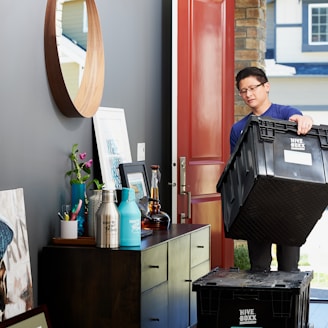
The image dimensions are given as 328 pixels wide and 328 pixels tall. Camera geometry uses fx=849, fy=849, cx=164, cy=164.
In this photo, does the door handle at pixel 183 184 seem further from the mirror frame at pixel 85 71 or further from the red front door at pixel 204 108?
the mirror frame at pixel 85 71

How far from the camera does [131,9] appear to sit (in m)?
4.92

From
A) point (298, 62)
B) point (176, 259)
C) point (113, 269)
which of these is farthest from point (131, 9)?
point (298, 62)

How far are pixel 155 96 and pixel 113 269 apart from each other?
6.96 ft

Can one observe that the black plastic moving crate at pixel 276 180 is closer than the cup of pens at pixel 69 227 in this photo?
Yes

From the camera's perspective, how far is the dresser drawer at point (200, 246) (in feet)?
14.5

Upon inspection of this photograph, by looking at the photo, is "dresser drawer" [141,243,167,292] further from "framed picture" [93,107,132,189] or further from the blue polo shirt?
the blue polo shirt

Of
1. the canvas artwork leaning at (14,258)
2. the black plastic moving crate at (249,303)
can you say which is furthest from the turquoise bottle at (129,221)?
the canvas artwork leaning at (14,258)

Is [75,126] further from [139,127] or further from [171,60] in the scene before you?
[171,60]

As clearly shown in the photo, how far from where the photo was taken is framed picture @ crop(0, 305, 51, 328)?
2.96 metres

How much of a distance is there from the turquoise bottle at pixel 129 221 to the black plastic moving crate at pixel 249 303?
328 mm

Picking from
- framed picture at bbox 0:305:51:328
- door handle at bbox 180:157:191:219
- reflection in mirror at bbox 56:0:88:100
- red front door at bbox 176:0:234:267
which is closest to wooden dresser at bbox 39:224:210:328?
framed picture at bbox 0:305:51:328

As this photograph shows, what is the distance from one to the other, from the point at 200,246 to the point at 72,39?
1.34 m

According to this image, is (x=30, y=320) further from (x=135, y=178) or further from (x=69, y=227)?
(x=135, y=178)

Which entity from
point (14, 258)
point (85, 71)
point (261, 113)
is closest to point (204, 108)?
point (261, 113)
